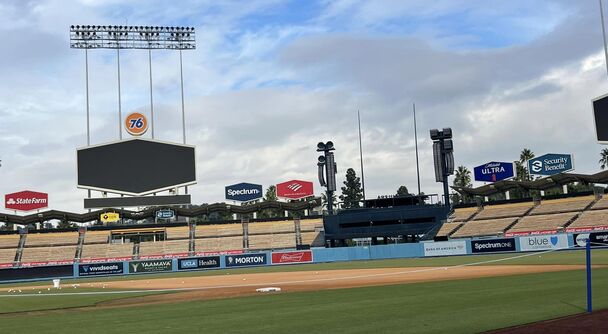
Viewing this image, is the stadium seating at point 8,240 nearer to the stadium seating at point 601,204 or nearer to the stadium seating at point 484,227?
the stadium seating at point 484,227

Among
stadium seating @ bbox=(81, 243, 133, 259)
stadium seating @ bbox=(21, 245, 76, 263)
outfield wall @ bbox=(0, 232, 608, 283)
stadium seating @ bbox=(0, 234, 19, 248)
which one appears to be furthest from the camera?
stadium seating @ bbox=(0, 234, 19, 248)

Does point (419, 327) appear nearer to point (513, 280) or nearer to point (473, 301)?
point (473, 301)

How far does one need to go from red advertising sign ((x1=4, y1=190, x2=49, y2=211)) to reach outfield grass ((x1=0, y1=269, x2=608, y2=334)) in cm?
6903

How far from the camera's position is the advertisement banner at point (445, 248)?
6109cm

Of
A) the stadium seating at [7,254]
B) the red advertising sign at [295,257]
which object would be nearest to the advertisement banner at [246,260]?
the red advertising sign at [295,257]

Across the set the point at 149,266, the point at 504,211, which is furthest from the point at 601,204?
the point at 149,266

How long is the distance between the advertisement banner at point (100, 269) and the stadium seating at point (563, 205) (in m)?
49.2

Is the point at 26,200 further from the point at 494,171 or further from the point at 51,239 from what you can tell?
the point at 494,171

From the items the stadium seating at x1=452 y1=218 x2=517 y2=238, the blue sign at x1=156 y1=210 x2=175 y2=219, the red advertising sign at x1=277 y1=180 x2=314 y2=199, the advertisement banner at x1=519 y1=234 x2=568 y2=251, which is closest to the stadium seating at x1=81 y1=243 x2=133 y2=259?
the blue sign at x1=156 y1=210 x2=175 y2=219

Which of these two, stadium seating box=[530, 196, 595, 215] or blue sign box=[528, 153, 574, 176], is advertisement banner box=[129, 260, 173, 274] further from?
blue sign box=[528, 153, 574, 176]

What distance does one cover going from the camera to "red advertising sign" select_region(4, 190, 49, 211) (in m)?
84.1

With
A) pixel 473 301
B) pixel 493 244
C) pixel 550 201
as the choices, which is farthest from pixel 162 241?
pixel 473 301

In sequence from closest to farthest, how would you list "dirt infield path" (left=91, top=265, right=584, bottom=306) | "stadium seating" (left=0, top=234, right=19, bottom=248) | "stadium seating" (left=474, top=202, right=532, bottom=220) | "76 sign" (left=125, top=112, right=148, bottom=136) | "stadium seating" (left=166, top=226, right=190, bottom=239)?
"dirt infield path" (left=91, top=265, right=584, bottom=306) → "76 sign" (left=125, top=112, right=148, bottom=136) → "stadium seating" (left=474, top=202, right=532, bottom=220) → "stadium seating" (left=0, top=234, right=19, bottom=248) → "stadium seating" (left=166, top=226, right=190, bottom=239)

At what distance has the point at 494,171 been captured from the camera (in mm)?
90938
